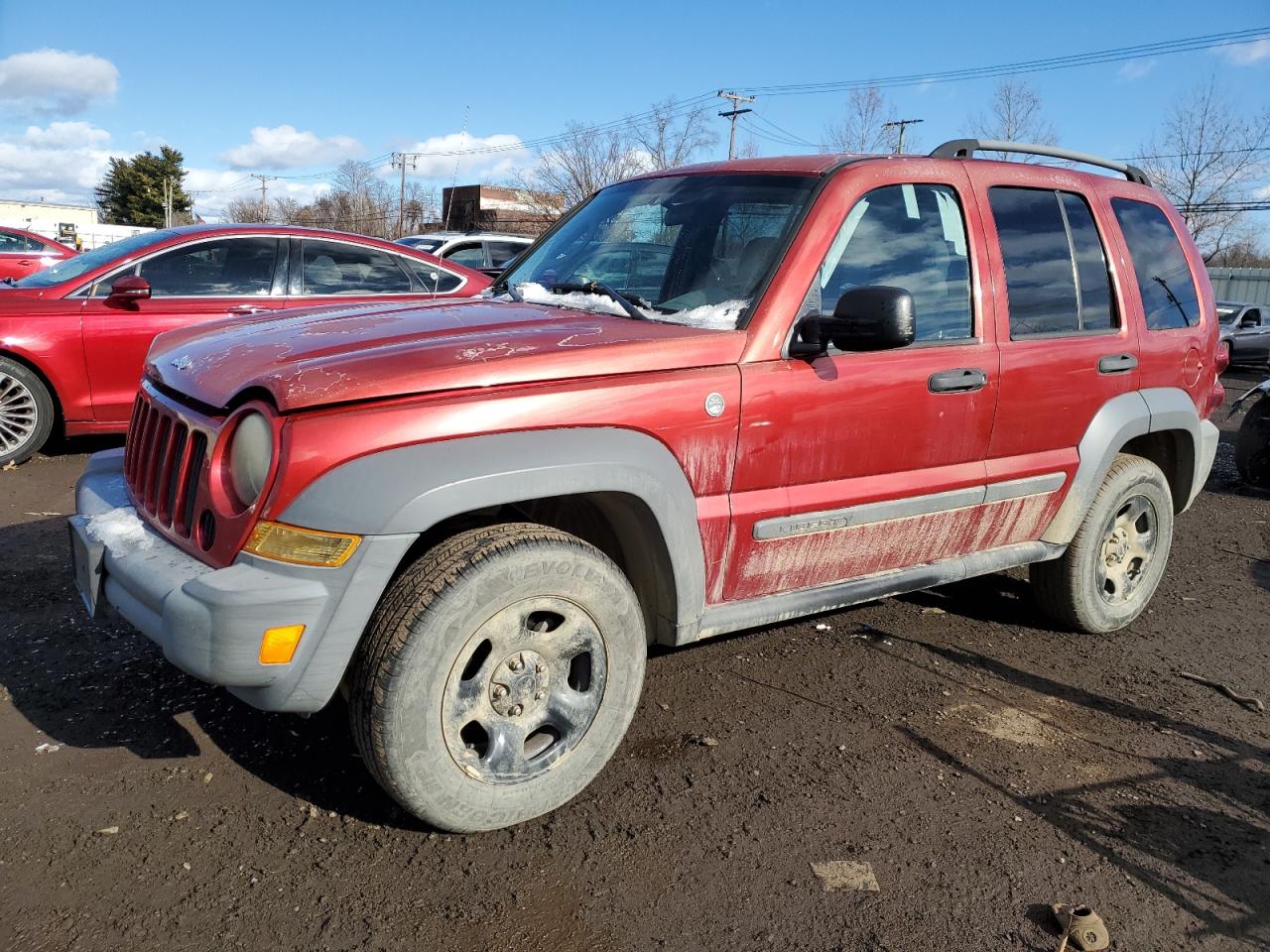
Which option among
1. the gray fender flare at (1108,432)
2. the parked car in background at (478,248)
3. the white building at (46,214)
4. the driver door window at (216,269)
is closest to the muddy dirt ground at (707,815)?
the gray fender flare at (1108,432)

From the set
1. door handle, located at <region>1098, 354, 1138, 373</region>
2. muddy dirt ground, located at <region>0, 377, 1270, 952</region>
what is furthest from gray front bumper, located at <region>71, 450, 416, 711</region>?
door handle, located at <region>1098, 354, 1138, 373</region>

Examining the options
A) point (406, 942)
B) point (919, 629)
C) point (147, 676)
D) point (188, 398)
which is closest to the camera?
point (406, 942)

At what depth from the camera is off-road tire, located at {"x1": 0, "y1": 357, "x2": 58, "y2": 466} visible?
6.45 metres

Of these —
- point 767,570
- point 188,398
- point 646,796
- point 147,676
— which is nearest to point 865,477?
point 767,570

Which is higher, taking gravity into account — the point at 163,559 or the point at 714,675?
the point at 163,559

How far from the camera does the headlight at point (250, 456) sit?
96.2 inches

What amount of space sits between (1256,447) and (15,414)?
948cm

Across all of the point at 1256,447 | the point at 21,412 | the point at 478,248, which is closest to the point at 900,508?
the point at 21,412

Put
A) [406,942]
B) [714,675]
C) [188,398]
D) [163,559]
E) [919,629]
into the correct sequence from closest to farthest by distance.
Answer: [406,942] < [163,559] < [188,398] < [714,675] < [919,629]

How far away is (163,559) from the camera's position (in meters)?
2.60

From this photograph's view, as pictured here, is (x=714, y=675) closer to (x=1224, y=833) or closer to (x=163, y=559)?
(x=1224, y=833)

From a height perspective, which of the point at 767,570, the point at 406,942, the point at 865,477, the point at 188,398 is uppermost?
the point at 188,398

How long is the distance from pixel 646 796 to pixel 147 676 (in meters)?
1.94

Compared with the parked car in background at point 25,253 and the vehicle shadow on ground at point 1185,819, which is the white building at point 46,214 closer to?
the parked car in background at point 25,253
